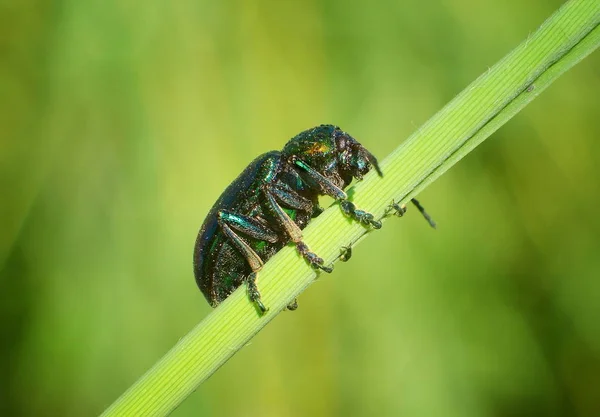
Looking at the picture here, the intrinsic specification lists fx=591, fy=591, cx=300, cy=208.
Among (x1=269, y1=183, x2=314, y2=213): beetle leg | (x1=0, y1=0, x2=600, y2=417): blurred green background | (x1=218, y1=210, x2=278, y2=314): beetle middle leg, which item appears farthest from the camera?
(x1=0, y1=0, x2=600, y2=417): blurred green background

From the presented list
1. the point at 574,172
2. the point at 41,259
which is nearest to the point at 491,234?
the point at 574,172

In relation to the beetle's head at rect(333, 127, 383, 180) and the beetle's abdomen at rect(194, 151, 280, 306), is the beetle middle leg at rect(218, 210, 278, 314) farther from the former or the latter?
the beetle's head at rect(333, 127, 383, 180)

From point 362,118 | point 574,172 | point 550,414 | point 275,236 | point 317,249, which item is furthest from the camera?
point 362,118

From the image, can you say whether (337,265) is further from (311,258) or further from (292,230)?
(311,258)

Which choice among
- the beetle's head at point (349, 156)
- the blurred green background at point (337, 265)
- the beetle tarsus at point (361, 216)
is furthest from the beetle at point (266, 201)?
the beetle tarsus at point (361, 216)

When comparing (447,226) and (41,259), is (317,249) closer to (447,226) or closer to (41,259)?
(447,226)

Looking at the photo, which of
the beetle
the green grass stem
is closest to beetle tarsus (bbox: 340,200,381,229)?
the green grass stem
